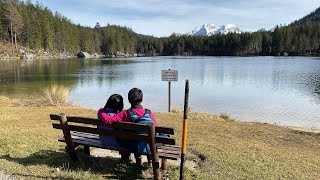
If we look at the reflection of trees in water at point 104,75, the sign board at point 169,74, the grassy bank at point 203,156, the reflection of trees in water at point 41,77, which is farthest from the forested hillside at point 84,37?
the grassy bank at point 203,156

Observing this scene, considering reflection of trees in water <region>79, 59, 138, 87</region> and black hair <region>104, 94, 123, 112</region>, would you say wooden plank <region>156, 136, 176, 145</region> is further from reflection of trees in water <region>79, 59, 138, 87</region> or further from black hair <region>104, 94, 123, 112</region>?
reflection of trees in water <region>79, 59, 138, 87</region>

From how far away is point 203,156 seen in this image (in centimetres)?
834

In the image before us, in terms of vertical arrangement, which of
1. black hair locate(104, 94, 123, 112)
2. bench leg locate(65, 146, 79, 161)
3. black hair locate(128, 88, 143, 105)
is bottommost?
bench leg locate(65, 146, 79, 161)

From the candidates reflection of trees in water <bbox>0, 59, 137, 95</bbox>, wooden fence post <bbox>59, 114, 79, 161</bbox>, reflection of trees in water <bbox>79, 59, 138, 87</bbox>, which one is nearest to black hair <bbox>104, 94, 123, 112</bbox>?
wooden fence post <bbox>59, 114, 79, 161</bbox>

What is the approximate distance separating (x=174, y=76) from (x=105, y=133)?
1049 cm

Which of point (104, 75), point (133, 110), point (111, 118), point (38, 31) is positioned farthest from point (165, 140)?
point (38, 31)

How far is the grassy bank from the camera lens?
6.81 metres

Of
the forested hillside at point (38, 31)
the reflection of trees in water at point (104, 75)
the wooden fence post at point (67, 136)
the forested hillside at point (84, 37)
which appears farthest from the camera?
the forested hillside at point (84, 37)

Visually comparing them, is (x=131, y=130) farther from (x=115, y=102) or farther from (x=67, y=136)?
(x=67, y=136)

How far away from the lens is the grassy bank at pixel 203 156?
681cm

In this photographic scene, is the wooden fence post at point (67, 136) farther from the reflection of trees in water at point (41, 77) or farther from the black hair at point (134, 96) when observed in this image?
the reflection of trees in water at point (41, 77)

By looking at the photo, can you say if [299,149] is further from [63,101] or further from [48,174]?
[63,101]

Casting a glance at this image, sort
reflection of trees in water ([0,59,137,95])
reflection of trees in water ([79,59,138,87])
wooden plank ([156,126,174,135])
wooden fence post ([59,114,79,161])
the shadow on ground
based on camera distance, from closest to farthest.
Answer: wooden plank ([156,126,174,135]) → the shadow on ground → wooden fence post ([59,114,79,161]) → reflection of trees in water ([0,59,137,95]) → reflection of trees in water ([79,59,138,87])

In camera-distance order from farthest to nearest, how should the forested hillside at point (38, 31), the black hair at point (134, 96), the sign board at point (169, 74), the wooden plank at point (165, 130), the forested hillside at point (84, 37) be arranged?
the forested hillside at point (84, 37) < the forested hillside at point (38, 31) < the sign board at point (169, 74) < the black hair at point (134, 96) < the wooden plank at point (165, 130)
